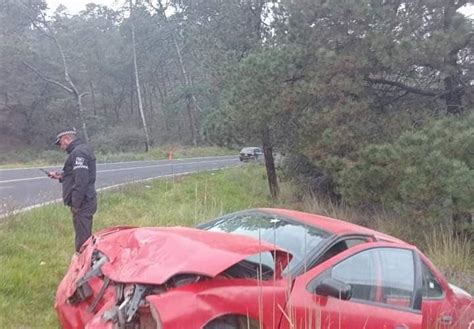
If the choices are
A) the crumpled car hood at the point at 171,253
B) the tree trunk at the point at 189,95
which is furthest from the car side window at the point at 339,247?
the tree trunk at the point at 189,95

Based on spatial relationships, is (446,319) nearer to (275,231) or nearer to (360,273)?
(360,273)

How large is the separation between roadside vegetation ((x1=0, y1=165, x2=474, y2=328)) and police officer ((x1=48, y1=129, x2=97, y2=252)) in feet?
2.22

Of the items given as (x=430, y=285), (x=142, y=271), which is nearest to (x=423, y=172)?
(x=430, y=285)

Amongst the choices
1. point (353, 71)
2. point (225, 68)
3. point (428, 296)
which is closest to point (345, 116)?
point (353, 71)

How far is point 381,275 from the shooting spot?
455 centimetres

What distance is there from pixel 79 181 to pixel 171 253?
3252mm

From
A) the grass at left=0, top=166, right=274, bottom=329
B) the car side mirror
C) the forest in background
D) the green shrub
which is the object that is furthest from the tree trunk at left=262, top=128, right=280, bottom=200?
the car side mirror

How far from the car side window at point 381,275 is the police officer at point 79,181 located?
147 inches

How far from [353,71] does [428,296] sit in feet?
30.1

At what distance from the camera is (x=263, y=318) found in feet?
12.2

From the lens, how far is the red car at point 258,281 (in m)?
3.58

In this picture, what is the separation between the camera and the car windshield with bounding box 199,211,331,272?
14.2 ft

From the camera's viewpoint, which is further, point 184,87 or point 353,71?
point 184,87

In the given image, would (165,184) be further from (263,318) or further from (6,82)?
(6,82)
